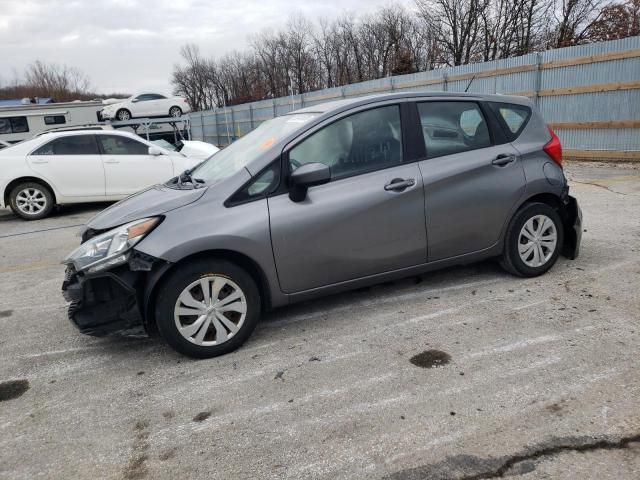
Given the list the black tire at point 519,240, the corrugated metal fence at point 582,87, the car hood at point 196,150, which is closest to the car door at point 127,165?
the car hood at point 196,150

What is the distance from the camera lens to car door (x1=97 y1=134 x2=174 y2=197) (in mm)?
9352

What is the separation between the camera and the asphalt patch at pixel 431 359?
10.1 ft

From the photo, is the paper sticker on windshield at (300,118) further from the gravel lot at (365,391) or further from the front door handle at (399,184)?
the gravel lot at (365,391)

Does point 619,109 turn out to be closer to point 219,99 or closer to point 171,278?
point 171,278

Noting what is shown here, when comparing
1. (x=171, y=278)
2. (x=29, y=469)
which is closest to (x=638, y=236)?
(x=171, y=278)

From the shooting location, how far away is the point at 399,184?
12.0 ft

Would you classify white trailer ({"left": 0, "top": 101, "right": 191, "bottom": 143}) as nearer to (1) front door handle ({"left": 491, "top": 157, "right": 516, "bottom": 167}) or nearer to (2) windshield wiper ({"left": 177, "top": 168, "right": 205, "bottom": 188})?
(2) windshield wiper ({"left": 177, "top": 168, "right": 205, "bottom": 188})

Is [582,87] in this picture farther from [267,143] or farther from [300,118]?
[267,143]

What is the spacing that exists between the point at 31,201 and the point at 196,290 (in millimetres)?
7597

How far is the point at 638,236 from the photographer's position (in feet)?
17.8

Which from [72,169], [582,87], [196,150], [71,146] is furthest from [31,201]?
[582,87]

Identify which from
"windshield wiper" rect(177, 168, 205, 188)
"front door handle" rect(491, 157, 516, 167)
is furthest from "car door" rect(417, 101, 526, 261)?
"windshield wiper" rect(177, 168, 205, 188)

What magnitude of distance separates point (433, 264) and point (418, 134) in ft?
3.40

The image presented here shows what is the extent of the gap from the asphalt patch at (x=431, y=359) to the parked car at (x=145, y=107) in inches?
965
